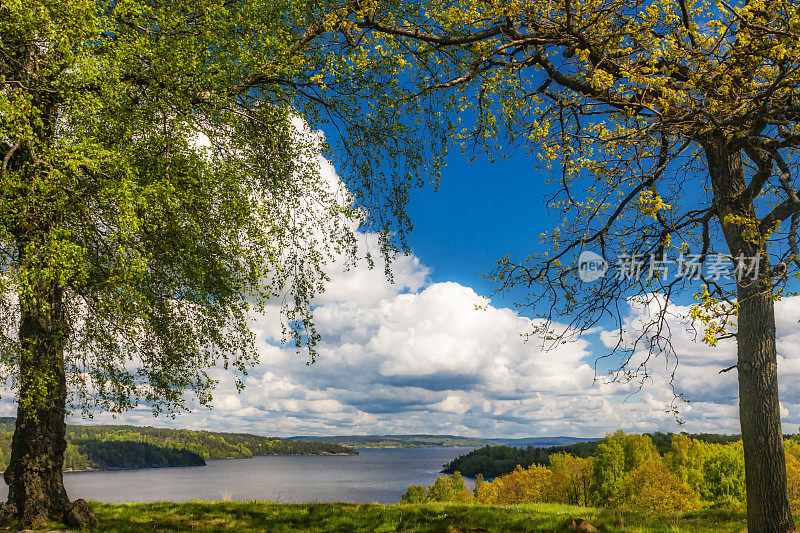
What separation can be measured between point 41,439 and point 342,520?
635 centimetres

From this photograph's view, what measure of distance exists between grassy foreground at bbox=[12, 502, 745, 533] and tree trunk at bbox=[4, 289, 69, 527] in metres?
0.84

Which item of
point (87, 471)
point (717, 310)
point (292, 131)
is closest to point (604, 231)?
point (717, 310)

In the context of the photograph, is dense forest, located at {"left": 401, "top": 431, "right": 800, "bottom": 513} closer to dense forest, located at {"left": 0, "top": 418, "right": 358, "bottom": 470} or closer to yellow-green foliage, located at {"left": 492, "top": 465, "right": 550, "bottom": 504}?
yellow-green foliage, located at {"left": 492, "top": 465, "right": 550, "bottom": 504}

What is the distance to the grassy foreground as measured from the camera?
866 centimetres

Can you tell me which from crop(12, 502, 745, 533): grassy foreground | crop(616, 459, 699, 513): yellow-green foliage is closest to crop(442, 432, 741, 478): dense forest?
crop(616, 459, 699, 513): yellow-green foliage

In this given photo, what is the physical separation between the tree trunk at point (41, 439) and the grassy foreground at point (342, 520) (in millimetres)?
839

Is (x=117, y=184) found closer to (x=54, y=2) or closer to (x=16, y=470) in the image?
(x=54, y=2)

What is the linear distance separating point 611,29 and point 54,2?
980 cm

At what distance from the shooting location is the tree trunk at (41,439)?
9.20 meters

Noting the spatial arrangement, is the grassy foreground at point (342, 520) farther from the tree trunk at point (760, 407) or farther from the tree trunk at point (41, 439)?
the tree trunk at point (760, 407)

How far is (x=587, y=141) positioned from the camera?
28.8 ft

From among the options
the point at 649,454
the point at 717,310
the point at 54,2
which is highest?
the point at 54,2

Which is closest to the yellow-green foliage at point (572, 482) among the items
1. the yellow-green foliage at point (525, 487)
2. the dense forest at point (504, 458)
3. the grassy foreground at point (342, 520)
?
the yellow-green foliage at point (525, 487)

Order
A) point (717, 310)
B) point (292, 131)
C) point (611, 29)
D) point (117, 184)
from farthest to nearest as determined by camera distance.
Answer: point (292, 131) < point (611, 29) < point (117, 184) < point (717, 310)
